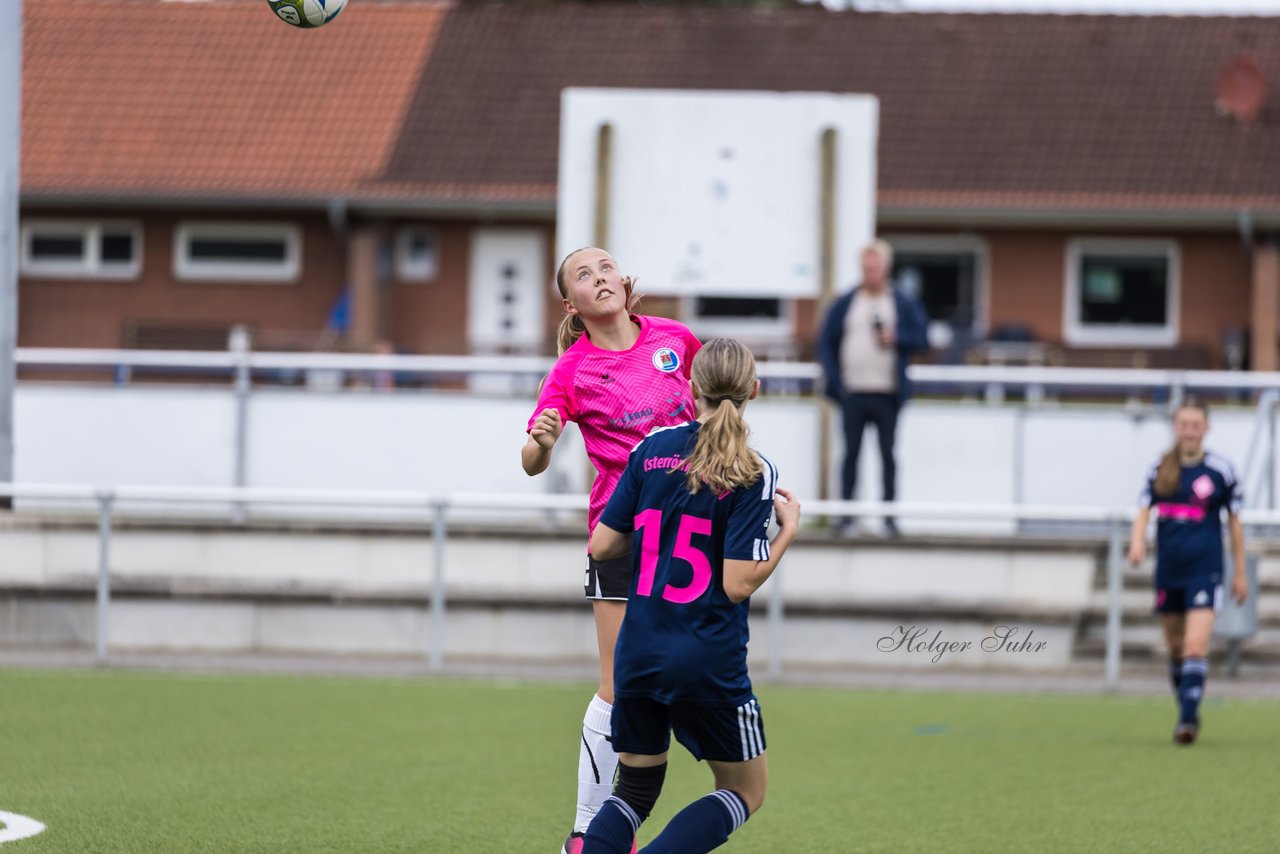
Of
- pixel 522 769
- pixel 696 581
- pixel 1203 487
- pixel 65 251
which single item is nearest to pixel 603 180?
pixel 1203 487

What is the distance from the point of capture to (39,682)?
1216cm

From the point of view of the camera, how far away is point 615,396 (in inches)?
245

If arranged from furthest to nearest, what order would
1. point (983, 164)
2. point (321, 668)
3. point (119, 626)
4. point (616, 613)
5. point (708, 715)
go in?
1. point (983, 164)
2. point (119, 626)
3. point (321, 668)
4. point (616, 613)
5. point (708, 715)

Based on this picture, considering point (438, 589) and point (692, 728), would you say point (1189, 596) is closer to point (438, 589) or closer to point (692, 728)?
point (438, 589)

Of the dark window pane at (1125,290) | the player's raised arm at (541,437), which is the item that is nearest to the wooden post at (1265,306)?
the dark window pane at (1125,290)

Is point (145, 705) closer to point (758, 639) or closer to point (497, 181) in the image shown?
point (758, 639)

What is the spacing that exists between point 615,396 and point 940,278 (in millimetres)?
22366

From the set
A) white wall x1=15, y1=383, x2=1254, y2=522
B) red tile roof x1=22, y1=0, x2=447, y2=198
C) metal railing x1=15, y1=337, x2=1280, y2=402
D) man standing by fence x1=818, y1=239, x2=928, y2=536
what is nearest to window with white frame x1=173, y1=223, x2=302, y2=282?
red tile roof x1=22, y1=0, x2=447, y2=198

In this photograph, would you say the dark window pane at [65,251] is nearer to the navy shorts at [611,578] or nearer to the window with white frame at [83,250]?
the window with white frame at [83,250]

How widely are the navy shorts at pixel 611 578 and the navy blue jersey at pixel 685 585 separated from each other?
0.74 metres

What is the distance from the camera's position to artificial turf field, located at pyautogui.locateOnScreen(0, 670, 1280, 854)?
24.1 feet

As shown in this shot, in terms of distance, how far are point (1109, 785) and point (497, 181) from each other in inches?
785

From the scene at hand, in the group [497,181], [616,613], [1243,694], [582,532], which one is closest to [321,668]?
[582,532]

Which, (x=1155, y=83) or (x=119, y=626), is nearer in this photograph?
(x=119, y=626)
